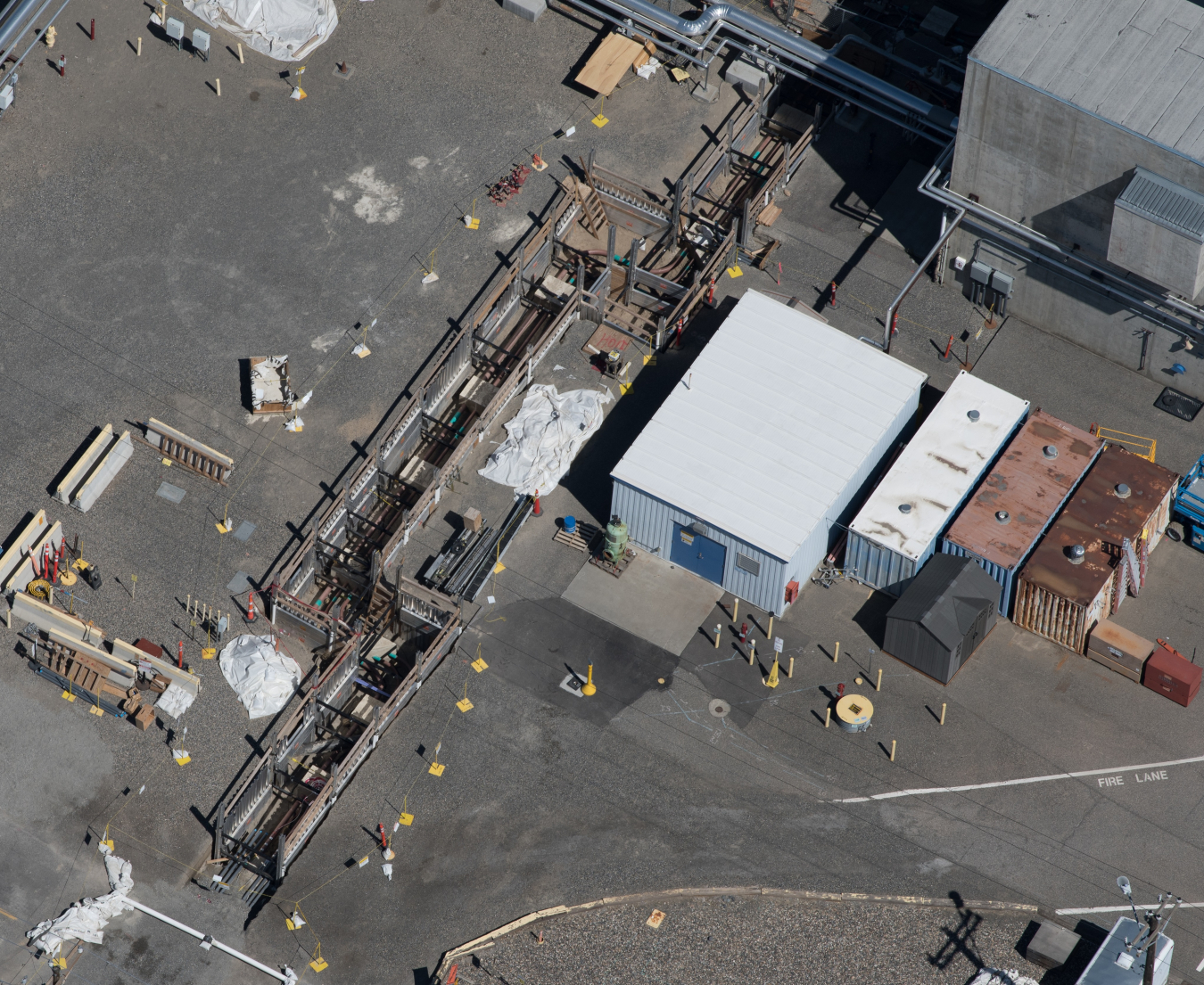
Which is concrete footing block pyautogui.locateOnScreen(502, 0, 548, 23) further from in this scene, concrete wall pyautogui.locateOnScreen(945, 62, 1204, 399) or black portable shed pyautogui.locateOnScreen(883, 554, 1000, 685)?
black portable shed pyautogui.locateOnScreen(883, 554, 1000, 685)

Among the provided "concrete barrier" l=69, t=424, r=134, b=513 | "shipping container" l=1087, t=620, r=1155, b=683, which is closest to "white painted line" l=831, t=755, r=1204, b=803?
"shipping container" l=1087, t=620, r=1155, b=683

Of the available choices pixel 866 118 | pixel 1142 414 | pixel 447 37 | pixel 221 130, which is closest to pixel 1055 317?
pixel 1142 414

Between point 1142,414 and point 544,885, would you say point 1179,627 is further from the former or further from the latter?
point 544,885

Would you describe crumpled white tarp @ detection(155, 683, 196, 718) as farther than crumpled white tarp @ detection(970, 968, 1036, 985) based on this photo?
Yes

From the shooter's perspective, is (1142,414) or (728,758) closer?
(728,758)

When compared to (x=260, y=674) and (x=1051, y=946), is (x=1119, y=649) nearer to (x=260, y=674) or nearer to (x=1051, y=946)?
(x=1051, y=946)

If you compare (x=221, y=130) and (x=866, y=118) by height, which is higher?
(x=866, y=118)

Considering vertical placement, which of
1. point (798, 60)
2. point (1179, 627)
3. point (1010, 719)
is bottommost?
point (1010, 719)

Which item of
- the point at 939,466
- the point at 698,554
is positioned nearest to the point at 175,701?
the point at 698,554
